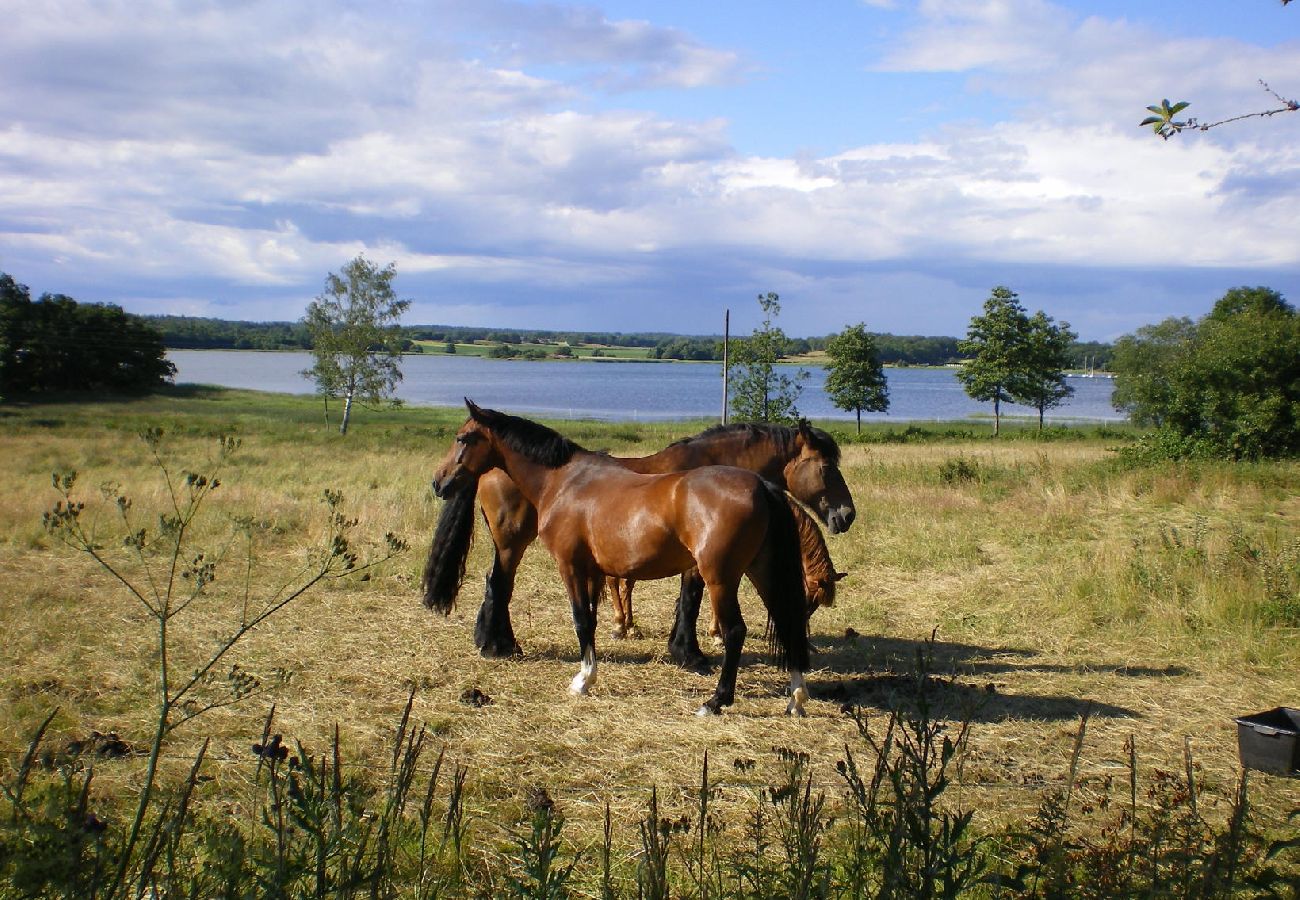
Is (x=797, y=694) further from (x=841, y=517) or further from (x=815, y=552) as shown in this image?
(x=841, y=517)

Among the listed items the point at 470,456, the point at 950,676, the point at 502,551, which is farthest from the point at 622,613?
the point at 950,676

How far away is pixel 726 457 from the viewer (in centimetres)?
764

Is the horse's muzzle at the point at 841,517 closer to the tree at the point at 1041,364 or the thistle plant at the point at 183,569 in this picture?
the thistle plant at the point at 183,569

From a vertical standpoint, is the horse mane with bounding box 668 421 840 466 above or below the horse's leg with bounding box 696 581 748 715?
above

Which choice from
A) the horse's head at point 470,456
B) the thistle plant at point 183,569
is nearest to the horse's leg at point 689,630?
the horse's head at point 470,456

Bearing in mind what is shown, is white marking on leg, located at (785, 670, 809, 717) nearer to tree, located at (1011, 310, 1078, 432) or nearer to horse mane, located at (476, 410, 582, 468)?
horse mane, located at (476, 410, 582, 468)

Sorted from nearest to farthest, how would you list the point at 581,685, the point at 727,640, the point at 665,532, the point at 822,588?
1. the point at 727,640
2. the point at 665,532
3. the point at 581,685
4. the point at 822,588

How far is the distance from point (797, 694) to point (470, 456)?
119 inches

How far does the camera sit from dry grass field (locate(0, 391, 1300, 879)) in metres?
4.95

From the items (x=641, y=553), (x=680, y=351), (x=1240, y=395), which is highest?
(x=680, y=351)

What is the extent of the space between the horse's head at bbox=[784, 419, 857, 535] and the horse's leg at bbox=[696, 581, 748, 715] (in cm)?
188

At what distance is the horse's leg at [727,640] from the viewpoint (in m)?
5.82

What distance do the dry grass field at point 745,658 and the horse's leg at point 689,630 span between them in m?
0.17

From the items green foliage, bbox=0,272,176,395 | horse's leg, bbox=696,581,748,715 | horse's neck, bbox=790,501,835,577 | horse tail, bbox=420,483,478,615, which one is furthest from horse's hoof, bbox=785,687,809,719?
Answer: green foliage, bbox=0,272,176,395
